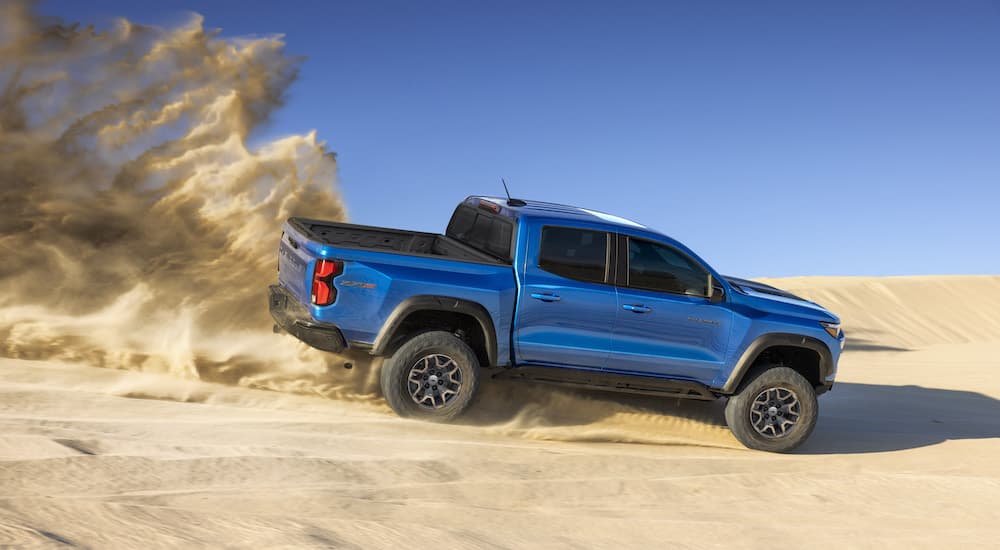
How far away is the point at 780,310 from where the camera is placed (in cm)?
818

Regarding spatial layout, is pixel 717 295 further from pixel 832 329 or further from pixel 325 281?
pixel 325 281

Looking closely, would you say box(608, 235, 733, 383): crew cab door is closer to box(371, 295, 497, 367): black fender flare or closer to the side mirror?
the side mirror

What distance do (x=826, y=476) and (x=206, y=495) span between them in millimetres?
4344

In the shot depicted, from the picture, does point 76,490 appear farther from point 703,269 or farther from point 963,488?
point 963,488

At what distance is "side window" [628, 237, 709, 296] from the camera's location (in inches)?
307

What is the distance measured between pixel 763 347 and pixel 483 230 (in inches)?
99.5

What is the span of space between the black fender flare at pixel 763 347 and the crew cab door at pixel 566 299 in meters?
1.17

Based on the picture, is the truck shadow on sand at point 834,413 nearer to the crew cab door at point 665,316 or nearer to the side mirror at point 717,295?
the crew cab door at point 665,316

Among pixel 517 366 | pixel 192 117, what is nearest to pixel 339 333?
pixel 517 366

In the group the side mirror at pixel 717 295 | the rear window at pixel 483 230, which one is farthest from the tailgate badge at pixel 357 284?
the side mirror at pixel 717 295

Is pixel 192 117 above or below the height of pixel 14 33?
below

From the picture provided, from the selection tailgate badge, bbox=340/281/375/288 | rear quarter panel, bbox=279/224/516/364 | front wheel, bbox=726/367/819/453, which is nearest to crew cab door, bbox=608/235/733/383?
front wheel, bbox=726/367/819/453

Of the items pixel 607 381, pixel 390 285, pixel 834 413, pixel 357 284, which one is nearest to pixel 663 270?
pixel 607 381

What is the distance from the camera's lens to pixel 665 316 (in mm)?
7809
